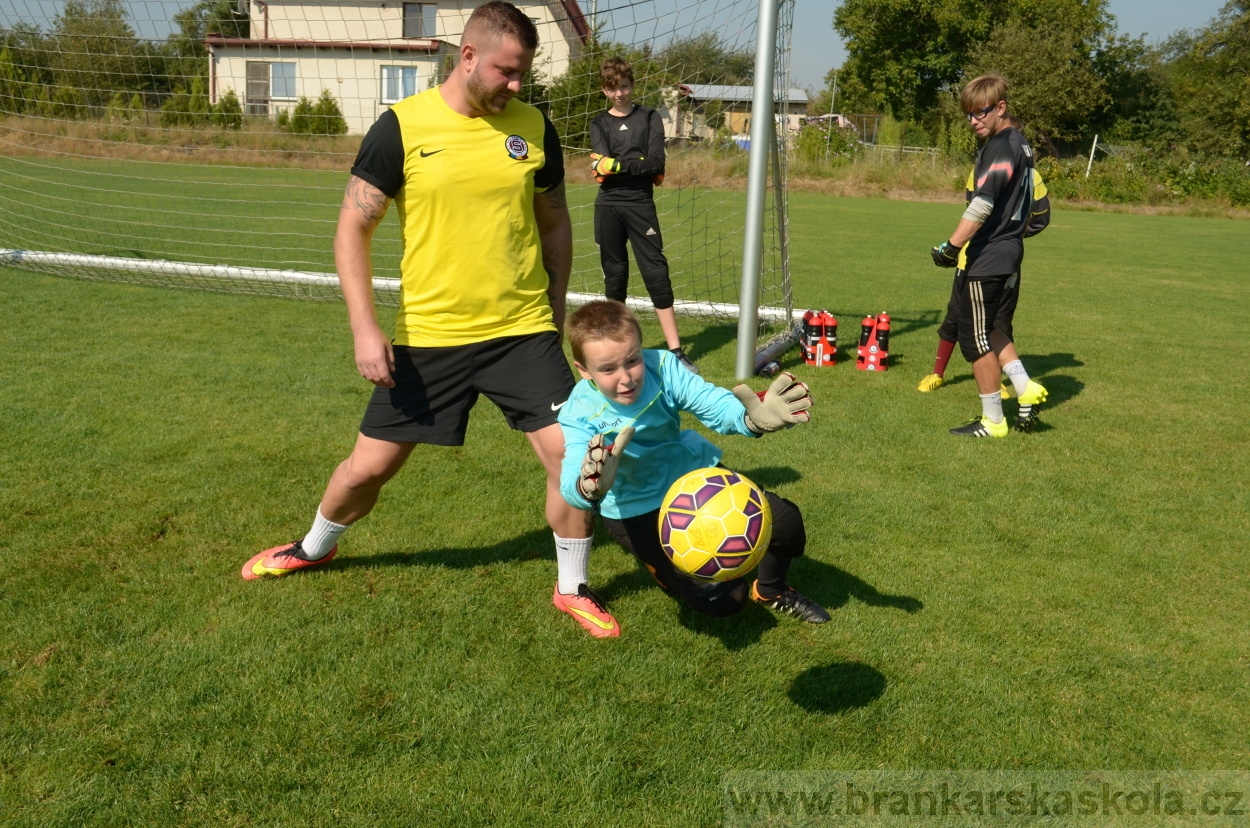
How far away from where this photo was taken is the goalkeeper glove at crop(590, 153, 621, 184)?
744 centimetres

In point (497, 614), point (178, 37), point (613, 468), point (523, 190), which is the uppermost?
point (178, 37)

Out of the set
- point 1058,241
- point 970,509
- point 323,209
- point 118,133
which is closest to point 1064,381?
point 970,509

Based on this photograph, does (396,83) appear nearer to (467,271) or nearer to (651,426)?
(467,271)

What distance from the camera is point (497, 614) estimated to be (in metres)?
3.91

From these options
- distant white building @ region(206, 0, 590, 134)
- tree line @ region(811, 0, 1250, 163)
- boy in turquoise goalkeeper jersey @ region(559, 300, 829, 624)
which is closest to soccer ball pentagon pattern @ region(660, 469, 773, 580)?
boy in turquoise goalkeeper jersey @ region(559, 300, 829, 624)

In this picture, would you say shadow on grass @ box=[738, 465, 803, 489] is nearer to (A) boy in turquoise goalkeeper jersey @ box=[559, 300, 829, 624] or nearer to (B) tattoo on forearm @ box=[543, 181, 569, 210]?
(A) boy in turquoise goalkeeper jersey @ box=[559, 300, 829, 624]

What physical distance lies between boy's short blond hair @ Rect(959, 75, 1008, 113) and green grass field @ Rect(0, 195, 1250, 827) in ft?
7.24

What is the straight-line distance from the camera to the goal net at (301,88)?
7.88 m

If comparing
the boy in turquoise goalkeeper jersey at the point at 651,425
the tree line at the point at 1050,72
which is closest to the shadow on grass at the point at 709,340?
the boy in turquoise goalkeeper jersey at the point at 651,425

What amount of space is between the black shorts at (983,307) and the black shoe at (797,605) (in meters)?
3.39

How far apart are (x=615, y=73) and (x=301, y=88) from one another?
135 inches

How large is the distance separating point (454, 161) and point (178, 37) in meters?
6.59

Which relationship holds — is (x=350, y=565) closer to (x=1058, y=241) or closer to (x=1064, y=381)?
(x=1064, y=381)

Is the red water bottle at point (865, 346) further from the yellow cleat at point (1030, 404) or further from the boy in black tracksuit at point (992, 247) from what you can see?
the yellow cleat at point (1030, 404)
